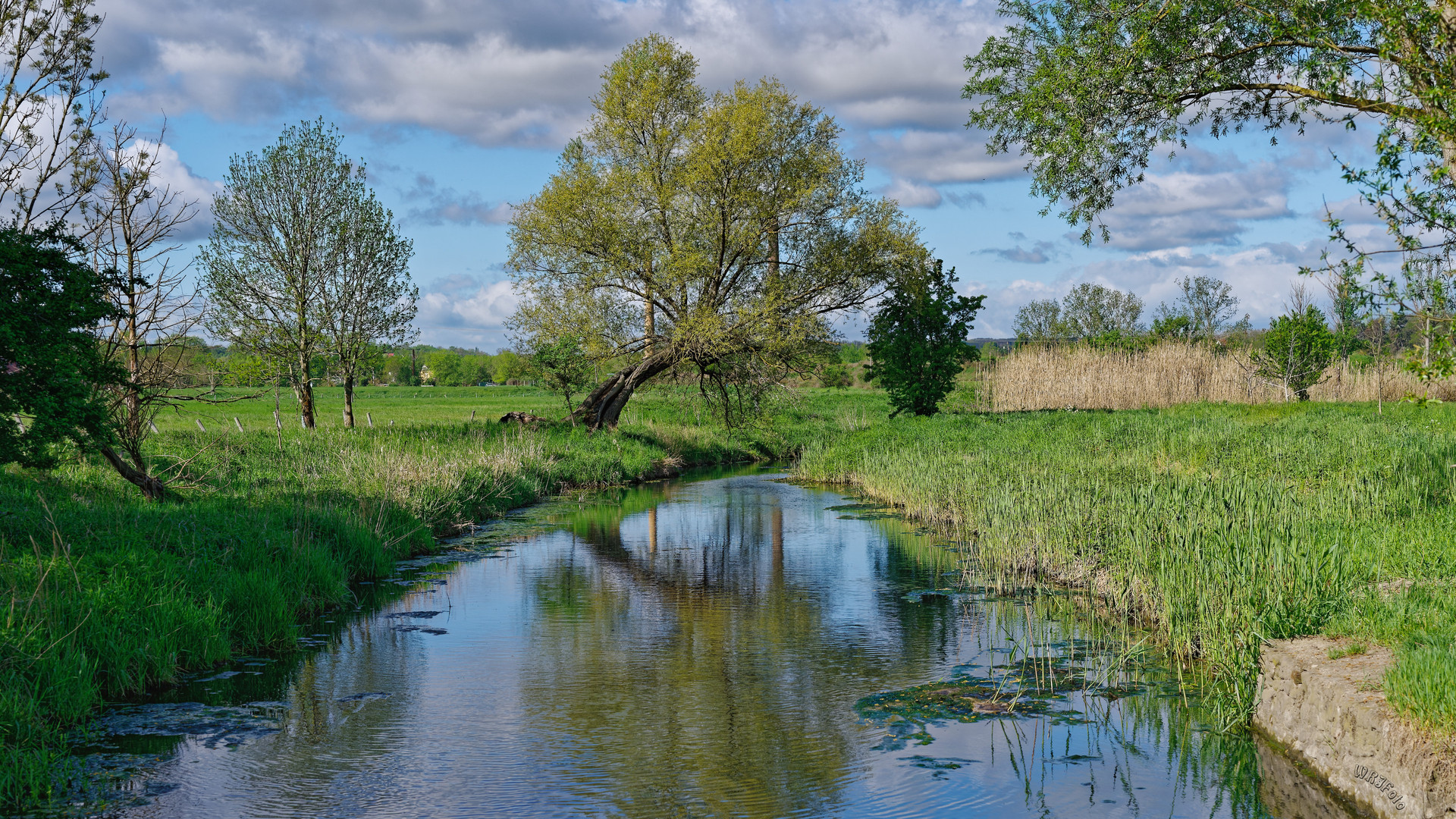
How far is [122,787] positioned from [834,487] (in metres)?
19.3

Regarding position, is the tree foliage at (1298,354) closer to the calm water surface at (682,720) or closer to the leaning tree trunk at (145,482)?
the calm water surface at (682,720)

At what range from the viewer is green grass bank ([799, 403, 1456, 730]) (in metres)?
7.30

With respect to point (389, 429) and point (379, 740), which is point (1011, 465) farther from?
point (389, 429)

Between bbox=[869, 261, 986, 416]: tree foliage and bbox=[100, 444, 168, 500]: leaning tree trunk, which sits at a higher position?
A: bbox=[869, 261, 986, 416]: tree foliage

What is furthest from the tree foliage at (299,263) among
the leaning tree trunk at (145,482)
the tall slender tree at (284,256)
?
the leaning tree trunk at (145,482)

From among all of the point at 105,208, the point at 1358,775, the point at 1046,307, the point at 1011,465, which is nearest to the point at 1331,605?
the point at 1358,775

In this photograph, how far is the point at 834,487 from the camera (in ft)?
80.4

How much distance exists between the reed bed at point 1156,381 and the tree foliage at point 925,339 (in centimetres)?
660

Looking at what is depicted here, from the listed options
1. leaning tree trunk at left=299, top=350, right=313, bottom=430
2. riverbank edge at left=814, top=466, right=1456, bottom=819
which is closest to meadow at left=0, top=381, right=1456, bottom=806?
riverbank edge at left=814, top=466, right=1456, bottom=819

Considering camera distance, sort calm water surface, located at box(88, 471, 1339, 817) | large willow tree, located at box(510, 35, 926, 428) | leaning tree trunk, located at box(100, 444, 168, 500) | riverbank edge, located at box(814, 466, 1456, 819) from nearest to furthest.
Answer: riverbank edge, located at box(814, 466, 1456, 819) → calm water surface, located at box(88, 471, 1339, 817) → leaning tree trunk, located at box(100, 444, 168, 500) → large willow tree, located at box(510, 35, 926, 428)

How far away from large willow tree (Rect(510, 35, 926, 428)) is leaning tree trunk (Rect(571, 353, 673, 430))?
50 centimetres

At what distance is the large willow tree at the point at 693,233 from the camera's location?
90.8 ft
